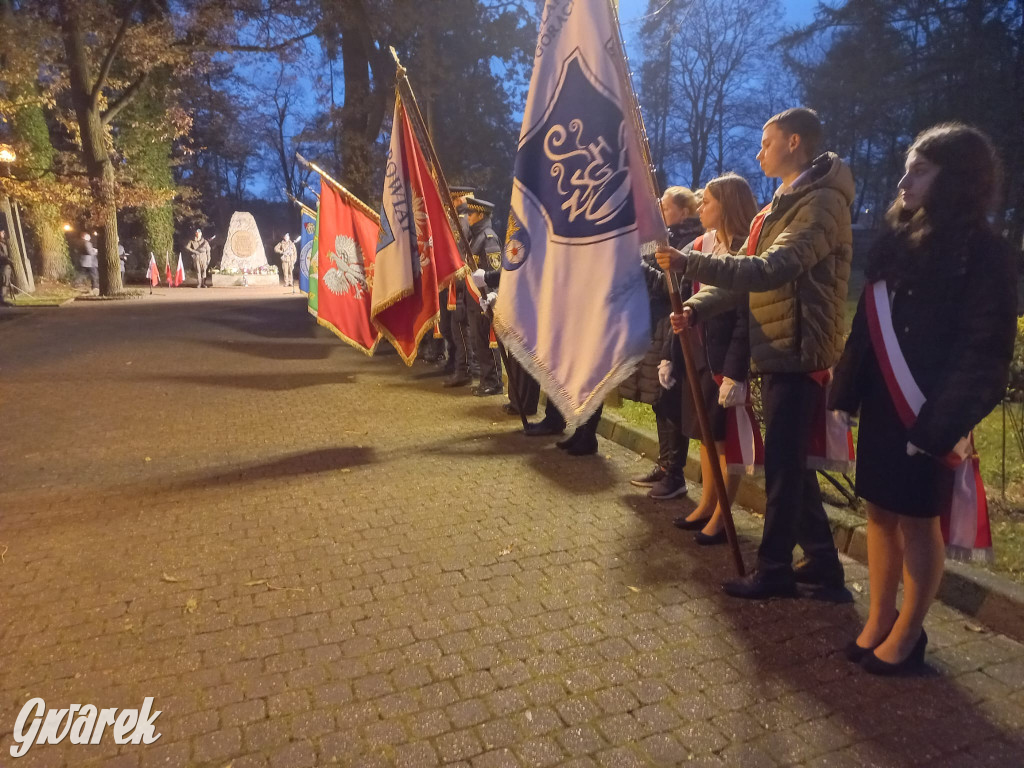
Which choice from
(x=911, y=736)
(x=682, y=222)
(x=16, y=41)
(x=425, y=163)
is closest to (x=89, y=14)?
(x=16, y=41)

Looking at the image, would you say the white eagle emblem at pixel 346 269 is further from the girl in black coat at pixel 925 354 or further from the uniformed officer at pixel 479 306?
the girl in black coat at pixel 925 354

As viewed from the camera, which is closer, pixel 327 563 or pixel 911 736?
pixel 911 736

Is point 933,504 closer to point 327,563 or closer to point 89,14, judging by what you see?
point 327,563

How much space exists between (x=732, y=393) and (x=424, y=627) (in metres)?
1.80

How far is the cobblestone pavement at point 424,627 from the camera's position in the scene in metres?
2.58

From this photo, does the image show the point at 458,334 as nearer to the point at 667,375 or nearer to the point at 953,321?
the point at 667,375

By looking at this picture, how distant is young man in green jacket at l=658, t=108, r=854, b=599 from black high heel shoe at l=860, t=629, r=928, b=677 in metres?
0.60

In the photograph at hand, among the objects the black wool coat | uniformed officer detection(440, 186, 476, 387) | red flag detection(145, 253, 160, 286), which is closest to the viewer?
the black wool coat

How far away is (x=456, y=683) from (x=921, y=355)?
210cm

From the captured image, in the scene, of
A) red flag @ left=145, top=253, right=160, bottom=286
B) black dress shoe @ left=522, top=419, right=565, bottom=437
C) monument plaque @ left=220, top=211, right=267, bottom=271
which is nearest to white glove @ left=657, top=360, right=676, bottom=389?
black dress shoe @ left=522, top=419, right=565, bottom=437

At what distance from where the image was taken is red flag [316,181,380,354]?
8.00m

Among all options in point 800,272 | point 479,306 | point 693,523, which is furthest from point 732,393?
point 479,306

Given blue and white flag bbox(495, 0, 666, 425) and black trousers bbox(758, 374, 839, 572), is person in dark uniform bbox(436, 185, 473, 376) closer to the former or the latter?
blue and white flag bbox(495, 0, 666, 425)

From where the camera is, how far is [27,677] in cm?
297
